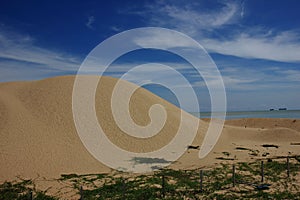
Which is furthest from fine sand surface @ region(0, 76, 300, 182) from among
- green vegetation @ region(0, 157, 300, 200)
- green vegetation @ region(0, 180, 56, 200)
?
green vegetation @ region(0, 157, 300, 200)

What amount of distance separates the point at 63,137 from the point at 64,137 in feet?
0.25

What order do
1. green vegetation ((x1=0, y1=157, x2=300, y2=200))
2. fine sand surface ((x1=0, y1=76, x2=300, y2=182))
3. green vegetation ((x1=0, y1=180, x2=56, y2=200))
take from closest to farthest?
1. green vegetation ((x1=0, y1=180, x2=56, y2=200))
2. green vegetation ((x1=0, y1=157, x2=300, y2=200))
3. fine sand surface ((x1=0, y1=76, x2=300, y2=182))

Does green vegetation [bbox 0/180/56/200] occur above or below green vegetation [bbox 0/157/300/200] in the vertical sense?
below

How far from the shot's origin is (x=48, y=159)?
16969 millimetres

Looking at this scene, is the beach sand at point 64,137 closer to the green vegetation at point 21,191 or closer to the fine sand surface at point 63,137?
the fine sand surface at point 63,137

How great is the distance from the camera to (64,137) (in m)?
20.1

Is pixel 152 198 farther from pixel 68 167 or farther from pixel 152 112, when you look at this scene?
pixel 152 112

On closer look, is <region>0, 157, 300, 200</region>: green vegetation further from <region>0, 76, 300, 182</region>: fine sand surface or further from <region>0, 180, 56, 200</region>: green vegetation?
<region>0, 76, 300, 182</region>: fine sand surface

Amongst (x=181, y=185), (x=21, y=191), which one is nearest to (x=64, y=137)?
(x=21, y=191)

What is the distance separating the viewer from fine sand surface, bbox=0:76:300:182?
16.3 m

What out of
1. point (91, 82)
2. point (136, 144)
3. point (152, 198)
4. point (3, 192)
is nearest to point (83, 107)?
point (91, 82)

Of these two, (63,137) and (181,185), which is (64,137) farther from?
(181,185)

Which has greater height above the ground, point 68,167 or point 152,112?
point 152,112

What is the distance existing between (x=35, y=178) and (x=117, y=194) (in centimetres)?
557
